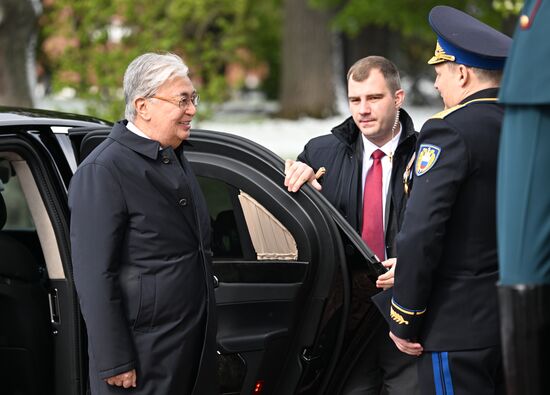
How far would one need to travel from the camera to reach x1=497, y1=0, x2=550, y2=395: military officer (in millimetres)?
2430

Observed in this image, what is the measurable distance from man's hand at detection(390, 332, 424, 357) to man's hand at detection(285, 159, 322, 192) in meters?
0.62

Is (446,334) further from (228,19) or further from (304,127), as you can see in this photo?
(304,127)

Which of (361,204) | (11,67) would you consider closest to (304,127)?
(11,67)

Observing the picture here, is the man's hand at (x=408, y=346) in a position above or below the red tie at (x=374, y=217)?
below

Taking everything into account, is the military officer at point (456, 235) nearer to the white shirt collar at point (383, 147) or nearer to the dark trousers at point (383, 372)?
the dark trousers at point (383, 372)

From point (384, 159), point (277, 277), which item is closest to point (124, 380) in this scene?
point (277, 277)

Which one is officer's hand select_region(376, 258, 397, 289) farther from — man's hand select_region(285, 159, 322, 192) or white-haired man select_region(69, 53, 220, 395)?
white-haired man select_region(69, 53, 220, 395)

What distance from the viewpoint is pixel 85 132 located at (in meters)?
3.94

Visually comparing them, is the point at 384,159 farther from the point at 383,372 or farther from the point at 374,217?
the point at 383,372

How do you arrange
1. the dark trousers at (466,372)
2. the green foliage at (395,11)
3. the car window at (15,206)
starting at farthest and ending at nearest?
the green foliage at (395,11), the car window at (15,206), the dark trousers at (466,372)

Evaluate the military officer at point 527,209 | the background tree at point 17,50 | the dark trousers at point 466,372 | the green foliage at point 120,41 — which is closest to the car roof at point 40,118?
the dark trousers at point 466,372

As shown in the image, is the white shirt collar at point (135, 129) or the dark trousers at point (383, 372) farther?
the dark trousers at point (383, 372)

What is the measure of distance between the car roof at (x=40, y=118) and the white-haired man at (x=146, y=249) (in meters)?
0.56

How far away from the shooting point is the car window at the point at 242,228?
Answer: 12.2 feet
